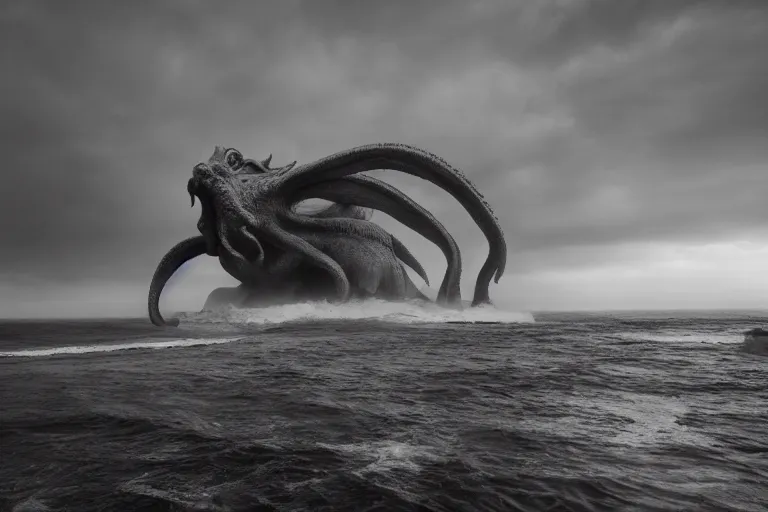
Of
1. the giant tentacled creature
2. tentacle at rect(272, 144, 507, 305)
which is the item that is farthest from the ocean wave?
the giant tentacled creature

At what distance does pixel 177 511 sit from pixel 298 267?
2508 centimetres

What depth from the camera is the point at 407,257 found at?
33719mm

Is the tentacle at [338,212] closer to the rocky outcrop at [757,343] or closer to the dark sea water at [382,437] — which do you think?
the rocky outcrop at [757,343]

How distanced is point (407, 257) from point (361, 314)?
993cm

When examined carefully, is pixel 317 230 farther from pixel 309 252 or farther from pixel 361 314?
pixel 361 314

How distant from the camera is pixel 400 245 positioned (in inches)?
1302

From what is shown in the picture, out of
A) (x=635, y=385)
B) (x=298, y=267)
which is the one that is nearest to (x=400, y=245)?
(x=298, y=267)

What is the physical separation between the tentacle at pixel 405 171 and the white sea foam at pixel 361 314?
4358mm

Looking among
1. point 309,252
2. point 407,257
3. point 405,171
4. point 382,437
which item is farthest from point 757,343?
point 407,257

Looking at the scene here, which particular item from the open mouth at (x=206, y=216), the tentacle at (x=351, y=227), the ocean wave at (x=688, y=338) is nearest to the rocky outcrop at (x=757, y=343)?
the ocean wave at (x=688, y=338)

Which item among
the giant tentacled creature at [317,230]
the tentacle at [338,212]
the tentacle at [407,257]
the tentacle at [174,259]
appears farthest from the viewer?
the tentacle at [407,257]

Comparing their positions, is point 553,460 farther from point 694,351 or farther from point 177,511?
point 694,351

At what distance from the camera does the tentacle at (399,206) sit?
27516 millimetres

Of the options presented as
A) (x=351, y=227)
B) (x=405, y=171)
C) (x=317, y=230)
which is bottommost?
(x=317, y=230)
